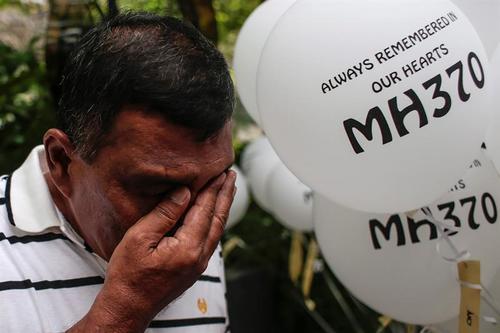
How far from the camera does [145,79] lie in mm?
929

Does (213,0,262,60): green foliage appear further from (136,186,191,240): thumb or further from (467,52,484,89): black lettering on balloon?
(136,186,191,240): thumb

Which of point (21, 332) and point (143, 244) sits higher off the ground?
point (143, 244)

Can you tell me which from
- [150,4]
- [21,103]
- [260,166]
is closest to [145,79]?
[150,4]

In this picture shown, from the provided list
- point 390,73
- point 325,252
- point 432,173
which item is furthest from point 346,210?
point 390,73

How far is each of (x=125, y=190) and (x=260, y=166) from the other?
7.23 ft

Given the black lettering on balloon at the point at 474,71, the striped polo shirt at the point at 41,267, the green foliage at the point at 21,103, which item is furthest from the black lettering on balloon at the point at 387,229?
the green foliage at the point at 21,103

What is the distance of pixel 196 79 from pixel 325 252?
0.75 m

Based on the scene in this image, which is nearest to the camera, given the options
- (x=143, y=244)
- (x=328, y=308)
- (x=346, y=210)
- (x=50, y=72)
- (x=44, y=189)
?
(x=143, y=244)

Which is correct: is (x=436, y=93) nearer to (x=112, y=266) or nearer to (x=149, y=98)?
(x=149, y=98)

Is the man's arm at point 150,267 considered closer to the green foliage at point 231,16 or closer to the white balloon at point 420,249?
the white balloon at point 420,249

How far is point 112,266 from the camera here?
0.90m

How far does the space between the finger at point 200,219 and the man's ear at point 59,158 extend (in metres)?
0.24

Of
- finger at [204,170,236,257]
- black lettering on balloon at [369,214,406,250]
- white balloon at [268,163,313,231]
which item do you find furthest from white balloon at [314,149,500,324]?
white balloon at [268,163,313,231]

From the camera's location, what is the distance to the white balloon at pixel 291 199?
8.85ft
